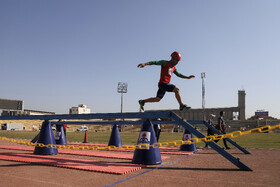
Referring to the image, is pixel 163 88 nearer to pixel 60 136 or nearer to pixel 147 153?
pixel 147 153

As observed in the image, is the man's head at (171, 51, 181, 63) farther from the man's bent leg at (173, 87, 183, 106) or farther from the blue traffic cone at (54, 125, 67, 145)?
the blue traffic cone at (54, 125, 67, 145)

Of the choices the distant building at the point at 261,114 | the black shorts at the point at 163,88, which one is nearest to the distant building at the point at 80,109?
the distant building at the point at 261,114

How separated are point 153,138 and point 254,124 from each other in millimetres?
52207

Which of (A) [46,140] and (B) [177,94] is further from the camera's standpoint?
(A) [46,140]

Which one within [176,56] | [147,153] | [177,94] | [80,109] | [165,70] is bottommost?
[147,153]

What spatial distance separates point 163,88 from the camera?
6.84 metres

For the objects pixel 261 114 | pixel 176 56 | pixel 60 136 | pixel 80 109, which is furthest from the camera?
pixel 80 109

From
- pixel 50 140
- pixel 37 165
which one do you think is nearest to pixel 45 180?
pixel 37 165

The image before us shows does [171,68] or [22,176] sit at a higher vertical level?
[171,68]

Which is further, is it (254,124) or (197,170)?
(254,124)

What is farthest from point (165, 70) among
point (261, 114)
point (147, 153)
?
point (261, 114)

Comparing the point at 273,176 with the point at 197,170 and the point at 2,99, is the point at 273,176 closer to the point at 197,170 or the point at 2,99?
the point at 197,170

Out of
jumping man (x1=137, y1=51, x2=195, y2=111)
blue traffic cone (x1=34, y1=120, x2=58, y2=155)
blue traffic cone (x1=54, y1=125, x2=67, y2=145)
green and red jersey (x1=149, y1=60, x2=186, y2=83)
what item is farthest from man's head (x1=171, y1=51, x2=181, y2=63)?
blue traffic cone (x1=54, y1=125, x2=67, y2=145)

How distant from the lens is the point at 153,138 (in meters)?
6.61
